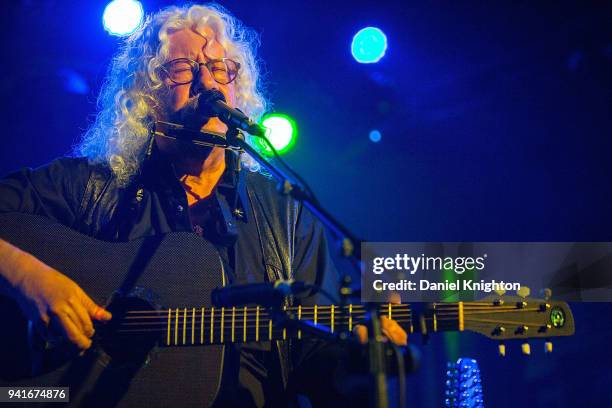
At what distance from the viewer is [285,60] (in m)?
4.74

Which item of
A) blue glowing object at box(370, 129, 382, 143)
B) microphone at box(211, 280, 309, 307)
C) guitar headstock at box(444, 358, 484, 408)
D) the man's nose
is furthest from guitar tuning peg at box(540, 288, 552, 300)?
blue glowing object at box(370, 129, 382, 143)

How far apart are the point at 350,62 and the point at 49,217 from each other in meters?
2.98

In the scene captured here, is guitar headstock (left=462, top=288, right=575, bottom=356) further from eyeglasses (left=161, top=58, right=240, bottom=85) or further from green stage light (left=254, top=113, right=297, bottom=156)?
green stage light (left=254, top=113, right=297, bottom=156)

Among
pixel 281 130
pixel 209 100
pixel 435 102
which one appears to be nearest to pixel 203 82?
pixel 209 100

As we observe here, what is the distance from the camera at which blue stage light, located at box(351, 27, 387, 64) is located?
473cm

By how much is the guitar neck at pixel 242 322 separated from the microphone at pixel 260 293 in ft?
1.72

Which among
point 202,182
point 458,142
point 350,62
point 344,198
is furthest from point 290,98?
point 202,182

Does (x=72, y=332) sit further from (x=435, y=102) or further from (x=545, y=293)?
(x=435, y=102)

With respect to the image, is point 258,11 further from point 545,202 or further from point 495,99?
point 545,202

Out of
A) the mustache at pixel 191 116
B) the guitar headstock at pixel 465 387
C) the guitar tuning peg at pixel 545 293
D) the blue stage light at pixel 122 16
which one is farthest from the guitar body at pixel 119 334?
the blue stage light at pixel 122 16

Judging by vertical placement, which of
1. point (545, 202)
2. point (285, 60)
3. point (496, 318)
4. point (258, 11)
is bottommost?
point (496, 318)

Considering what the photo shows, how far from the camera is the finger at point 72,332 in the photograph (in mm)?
2254

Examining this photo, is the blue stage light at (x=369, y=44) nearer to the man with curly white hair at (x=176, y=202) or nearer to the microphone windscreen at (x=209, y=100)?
the man with curly white hair at (x=176, y=202)

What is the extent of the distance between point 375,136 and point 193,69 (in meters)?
2.06
